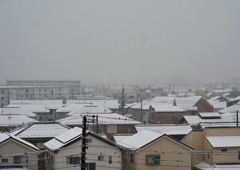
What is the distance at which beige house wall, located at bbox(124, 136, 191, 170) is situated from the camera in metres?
13.1

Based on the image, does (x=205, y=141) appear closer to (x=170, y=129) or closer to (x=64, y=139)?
(x=170, y=129)

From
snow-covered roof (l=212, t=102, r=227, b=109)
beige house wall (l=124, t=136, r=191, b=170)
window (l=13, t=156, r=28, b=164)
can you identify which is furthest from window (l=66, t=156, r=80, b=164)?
snow-covered roof (l=212, t=102, r=227, b=109)

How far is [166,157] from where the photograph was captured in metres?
13.4

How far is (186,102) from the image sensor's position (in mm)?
40281

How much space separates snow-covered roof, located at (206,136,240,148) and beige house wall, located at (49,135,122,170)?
12.7 ft

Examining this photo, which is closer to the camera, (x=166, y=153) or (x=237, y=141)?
(x=166, y=153)

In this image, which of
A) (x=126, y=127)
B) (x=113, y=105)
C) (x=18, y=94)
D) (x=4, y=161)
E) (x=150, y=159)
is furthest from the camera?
(x=18, y=94)

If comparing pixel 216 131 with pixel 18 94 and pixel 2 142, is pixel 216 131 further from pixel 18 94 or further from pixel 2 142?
pixel 18 94

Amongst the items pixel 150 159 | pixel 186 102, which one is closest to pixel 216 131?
pixel 150 159

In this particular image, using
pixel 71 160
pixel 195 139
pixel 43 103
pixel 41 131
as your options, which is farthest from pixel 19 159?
pixel 43 103

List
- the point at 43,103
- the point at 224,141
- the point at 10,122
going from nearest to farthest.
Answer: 1. the point at 224,141
2. the point at 10,122
3. the point at 43,103

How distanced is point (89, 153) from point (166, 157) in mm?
2764

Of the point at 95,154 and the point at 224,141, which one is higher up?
the point at 224,141

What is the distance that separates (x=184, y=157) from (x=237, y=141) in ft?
8.15
